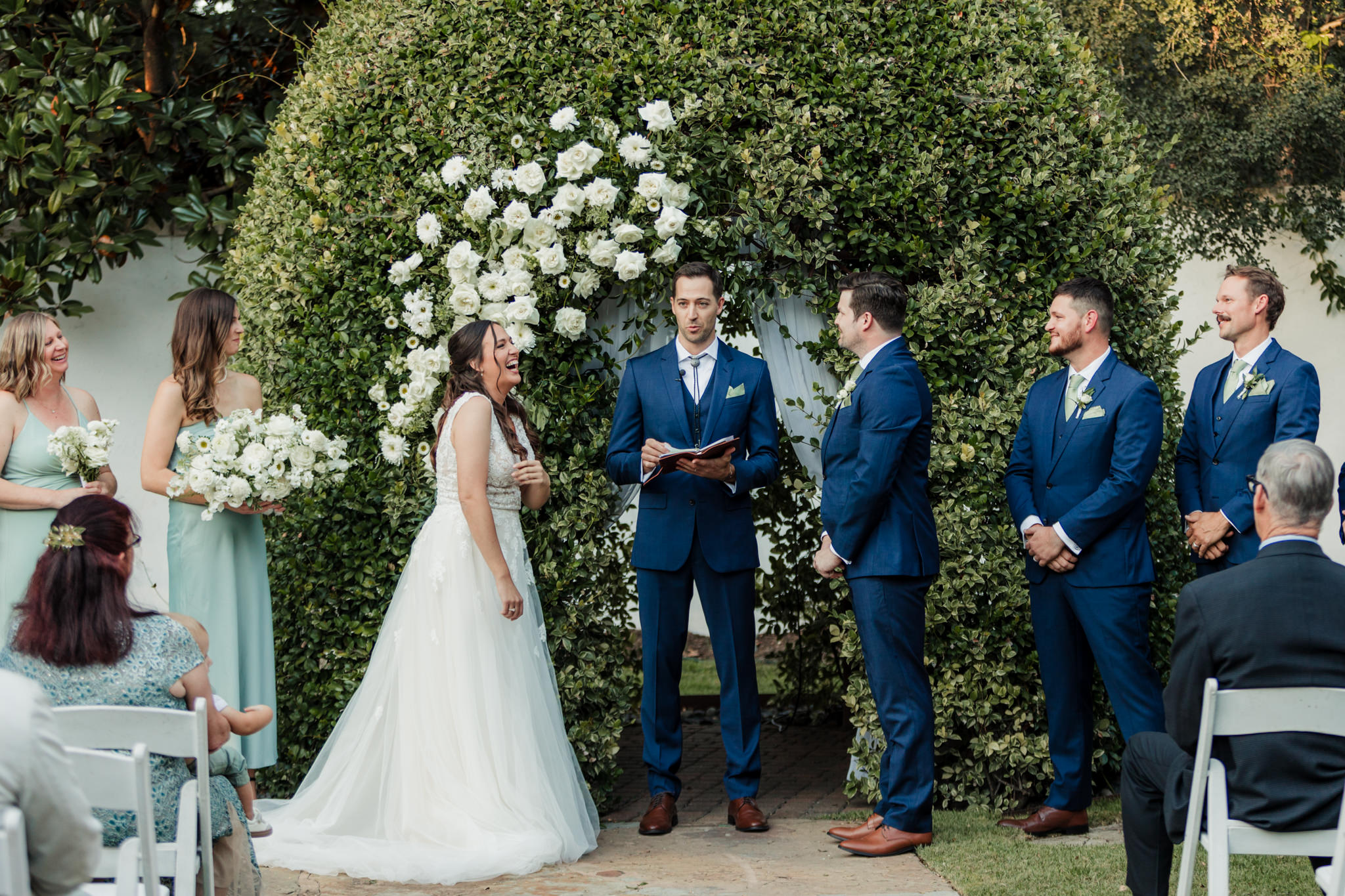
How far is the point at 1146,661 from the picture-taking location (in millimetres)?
4742

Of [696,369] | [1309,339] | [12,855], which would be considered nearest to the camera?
[12,855]

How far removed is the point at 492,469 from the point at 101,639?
6.71 ft

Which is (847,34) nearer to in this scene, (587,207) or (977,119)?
(977,119)

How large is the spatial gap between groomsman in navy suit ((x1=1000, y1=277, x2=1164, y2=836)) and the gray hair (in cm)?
142

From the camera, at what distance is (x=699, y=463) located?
193 inches

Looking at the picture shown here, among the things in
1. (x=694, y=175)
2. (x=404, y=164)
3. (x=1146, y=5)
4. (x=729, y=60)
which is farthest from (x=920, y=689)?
(x=1146, y=5)

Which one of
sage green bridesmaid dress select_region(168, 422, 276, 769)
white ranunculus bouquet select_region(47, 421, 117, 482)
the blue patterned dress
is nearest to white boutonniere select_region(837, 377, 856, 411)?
sage green bridesmaid dress select_region(168, 422, 276, 769)

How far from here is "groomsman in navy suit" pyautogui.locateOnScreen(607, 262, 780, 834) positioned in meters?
5.15

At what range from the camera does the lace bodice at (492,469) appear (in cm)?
485

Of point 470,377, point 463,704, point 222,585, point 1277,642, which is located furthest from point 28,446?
point 1277,642

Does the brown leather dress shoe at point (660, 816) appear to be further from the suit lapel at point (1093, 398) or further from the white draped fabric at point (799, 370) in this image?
the suit lapel at point (1093, 398)

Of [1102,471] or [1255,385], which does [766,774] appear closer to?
[1102,471]

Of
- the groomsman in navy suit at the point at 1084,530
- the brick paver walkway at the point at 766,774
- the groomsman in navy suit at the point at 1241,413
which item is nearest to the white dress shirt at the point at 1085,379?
the groomsman in navy suit at the point at 1084,530

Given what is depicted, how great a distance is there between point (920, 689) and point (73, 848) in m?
3.37
